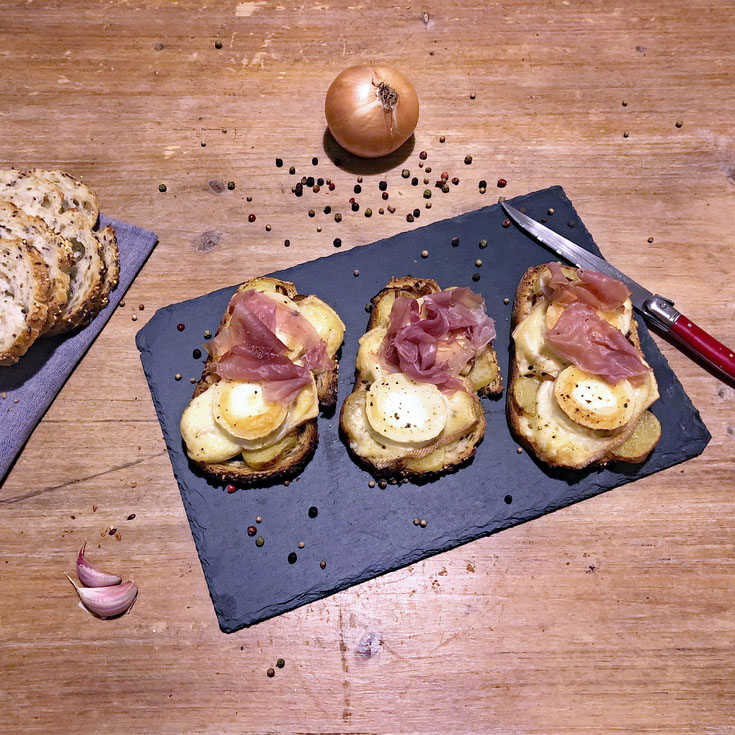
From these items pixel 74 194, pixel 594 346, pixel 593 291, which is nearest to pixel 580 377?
pixel 594 346

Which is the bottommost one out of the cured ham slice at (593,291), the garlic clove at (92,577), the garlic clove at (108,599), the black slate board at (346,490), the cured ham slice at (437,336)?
the garlic clove at (108,599)

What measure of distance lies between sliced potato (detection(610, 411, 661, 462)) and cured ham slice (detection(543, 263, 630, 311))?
645 millimetres

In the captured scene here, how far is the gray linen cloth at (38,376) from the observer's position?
3.54 metres

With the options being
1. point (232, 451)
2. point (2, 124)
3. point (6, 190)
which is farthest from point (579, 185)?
point (2, 124)

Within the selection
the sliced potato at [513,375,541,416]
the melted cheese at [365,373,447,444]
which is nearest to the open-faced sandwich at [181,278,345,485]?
the melted cheese at [365,373,447,444]

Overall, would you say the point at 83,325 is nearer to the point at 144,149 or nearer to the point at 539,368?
the point at 144,149

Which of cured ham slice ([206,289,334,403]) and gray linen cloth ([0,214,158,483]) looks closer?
cured ham slice ([206,289,334,403])

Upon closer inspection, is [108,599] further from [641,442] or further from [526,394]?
[641,442]

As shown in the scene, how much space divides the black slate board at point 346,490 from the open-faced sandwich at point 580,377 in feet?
0.63

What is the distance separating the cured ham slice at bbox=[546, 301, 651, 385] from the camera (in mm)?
3182

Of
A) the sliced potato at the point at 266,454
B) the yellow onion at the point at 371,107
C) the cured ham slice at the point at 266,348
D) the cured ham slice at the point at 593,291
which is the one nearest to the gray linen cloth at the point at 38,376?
the cured ham slice at the point at 266,348

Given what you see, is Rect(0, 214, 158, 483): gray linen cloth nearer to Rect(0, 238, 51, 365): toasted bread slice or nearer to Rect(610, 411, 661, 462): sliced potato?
Rect(0, 238, 51, 365): toasted bread slice

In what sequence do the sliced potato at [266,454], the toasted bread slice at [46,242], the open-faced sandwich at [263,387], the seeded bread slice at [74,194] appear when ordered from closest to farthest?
the open-faced sandwich at [263,387] < the sliced potato at [266,454] < the toasted bread slice at [46,242] < the seeded bread slice at [74,194]

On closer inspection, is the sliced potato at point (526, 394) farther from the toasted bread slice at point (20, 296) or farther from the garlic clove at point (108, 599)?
the toasted bread slice at point (20, 296)
